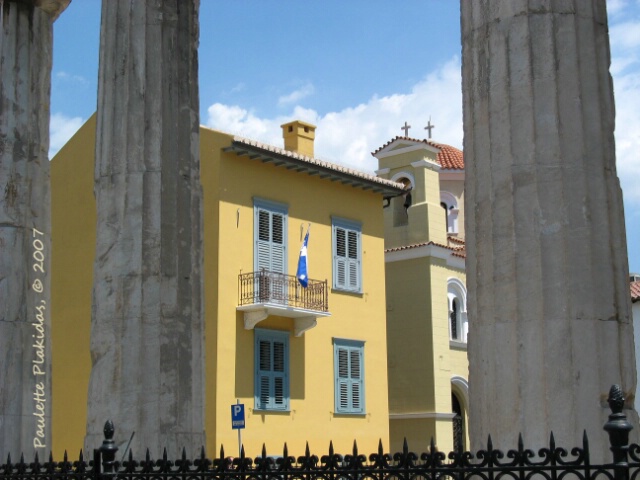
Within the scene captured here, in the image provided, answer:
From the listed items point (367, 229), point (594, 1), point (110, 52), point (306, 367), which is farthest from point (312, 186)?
point (594, 1)

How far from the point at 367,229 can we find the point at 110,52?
718 inches

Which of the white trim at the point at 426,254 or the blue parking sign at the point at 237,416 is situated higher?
the white trim at the point at 426,254

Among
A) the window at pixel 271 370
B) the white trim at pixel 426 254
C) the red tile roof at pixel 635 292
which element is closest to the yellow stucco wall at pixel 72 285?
the window at pixel 271 370

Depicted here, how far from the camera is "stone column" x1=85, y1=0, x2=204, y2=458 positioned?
9.38 m

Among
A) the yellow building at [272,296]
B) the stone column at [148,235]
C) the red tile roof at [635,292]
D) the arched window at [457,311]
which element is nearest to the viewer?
the stone column at [148,235]

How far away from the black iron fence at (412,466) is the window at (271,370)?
17.0m

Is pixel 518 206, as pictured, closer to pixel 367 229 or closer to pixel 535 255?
pixel 535 255

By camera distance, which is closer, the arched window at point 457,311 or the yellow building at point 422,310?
the yellow building at point 422,310

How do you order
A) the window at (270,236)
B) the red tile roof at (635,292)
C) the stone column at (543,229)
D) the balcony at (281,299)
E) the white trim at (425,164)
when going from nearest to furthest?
the stone column at (543,229) → the balcony at (281,299) → the window at (270,236) → the white trim at (425,164) → the red tile roof at (635,292)

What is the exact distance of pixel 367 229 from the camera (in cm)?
2808

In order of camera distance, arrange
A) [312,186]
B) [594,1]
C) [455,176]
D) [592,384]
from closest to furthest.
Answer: [592,384] < [594,1] < [312,186] < [455,176]

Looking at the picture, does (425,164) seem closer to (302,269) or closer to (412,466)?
(302,269)

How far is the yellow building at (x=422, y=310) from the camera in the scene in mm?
29781

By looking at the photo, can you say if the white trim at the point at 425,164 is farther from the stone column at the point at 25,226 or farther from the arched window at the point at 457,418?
the stone column at the point at 25,226
